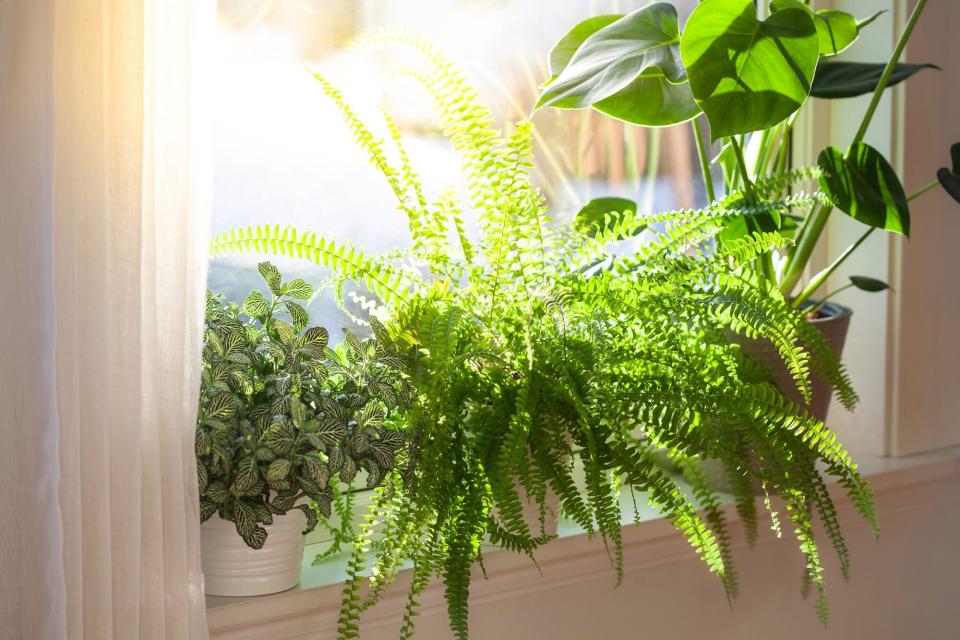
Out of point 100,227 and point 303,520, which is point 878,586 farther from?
point 100,227

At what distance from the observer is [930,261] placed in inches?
68.4

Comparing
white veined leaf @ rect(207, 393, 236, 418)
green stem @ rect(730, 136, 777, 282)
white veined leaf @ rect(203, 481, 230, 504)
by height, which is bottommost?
white veined leaf @ rect(203, 481, 230, 504)

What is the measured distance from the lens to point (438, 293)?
→ 3.64ft

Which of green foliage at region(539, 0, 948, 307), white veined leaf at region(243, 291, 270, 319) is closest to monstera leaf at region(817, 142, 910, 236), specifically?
green foliage at region(539, 0, 948, 307)

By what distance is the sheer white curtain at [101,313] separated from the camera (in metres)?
0.76

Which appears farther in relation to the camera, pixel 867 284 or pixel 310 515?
pixel 867 284

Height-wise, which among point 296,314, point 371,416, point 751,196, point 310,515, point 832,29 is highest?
point 832,29

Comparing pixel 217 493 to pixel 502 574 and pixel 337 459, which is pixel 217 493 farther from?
pixel 502 574

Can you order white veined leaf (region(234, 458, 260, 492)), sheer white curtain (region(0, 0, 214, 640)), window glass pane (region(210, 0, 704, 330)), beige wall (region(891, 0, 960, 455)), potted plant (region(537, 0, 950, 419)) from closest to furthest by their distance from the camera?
sheer white curtain (region(0, 0, 214, 640)) < white veined leaf (region(234, 458, 260, 492)) < potted plant (region(537, 0, 950, 419)) < window glass pane (region(210, 0, 704, 330)) < beige wall (region(891, 0, 960, 455))

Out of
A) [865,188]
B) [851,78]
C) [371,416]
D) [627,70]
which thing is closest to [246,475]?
[371,416]

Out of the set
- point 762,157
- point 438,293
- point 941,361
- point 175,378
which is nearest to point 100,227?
point 175,378

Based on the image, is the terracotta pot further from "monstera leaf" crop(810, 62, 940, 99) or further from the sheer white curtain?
the sheer white curtain

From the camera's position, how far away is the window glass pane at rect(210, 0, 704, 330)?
1.30 m

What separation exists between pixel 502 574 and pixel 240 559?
350 mm
